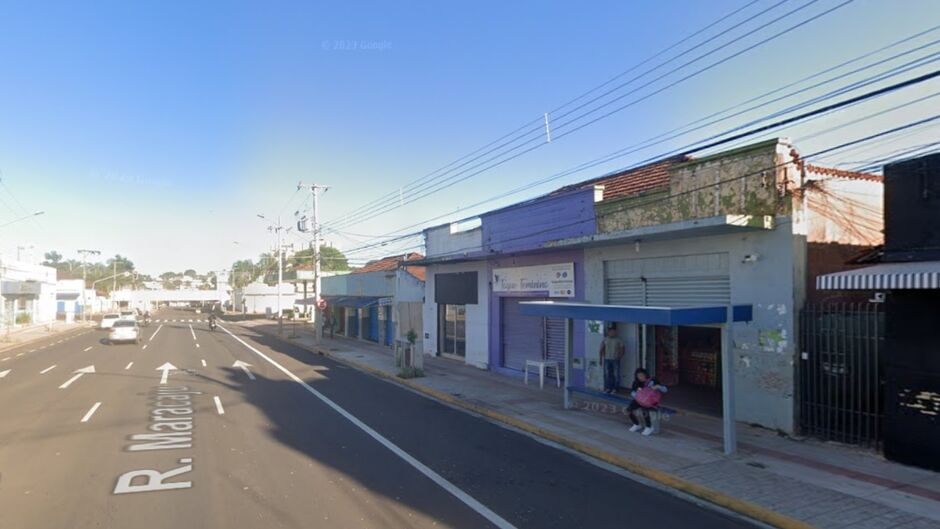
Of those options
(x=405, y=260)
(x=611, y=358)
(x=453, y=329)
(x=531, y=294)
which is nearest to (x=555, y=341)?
(x=531, y=294)

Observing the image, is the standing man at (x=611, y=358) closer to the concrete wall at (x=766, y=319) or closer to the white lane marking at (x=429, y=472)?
Answer: the concrete wall at (x=766, y=319)

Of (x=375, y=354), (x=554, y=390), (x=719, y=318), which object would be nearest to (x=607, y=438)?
(x=719, y=318)

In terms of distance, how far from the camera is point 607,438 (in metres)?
9.83

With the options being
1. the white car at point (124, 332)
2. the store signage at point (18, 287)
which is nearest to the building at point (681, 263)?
the white car at point (124, 332)

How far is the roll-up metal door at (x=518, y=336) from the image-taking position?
683 inches

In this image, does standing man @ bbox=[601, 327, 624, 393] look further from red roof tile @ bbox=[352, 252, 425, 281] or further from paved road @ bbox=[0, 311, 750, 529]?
red roof tile @ bbox=[352, 252, 425, 281]

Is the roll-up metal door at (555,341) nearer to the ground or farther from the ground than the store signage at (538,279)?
nearer to the ground

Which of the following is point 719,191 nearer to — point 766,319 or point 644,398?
point 766,319

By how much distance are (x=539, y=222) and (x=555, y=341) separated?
11.3 feet

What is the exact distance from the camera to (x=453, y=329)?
23.2 meters

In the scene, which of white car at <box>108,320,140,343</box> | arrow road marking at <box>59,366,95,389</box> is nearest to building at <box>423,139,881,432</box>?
arrow road marking at <box>59,366,95,389</box>

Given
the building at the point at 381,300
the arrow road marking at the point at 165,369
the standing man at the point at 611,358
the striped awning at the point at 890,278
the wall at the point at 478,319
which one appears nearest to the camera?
the striped awning at the point at 890,278

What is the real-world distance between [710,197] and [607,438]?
537 centimetres

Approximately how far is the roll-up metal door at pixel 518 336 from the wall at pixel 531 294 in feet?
0.60
